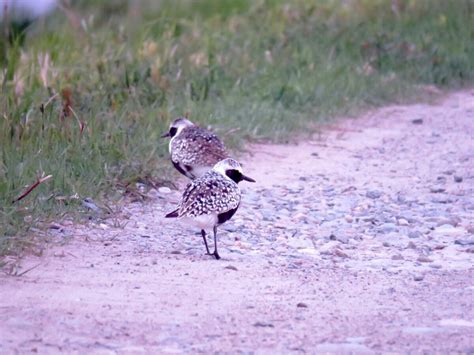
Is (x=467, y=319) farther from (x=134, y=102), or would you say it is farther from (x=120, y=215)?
(x=134, y=102)

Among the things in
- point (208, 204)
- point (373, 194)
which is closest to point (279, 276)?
point (208, 204)

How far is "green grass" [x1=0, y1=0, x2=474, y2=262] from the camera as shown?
8.23 metres

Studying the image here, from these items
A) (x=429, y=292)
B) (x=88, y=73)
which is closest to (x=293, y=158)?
(x=88, y=73)

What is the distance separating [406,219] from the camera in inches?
317

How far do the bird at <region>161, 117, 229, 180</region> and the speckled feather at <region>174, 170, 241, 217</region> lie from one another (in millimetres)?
1118

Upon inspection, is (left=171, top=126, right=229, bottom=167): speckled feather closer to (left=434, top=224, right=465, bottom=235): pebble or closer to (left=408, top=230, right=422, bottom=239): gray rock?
(left=408, top=230, right=422, bottom=239): gray rock

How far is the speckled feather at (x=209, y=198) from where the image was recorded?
676cm

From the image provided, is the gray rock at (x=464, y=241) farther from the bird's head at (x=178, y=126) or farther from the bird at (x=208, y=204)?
the bird's head at (x=178, y=126)

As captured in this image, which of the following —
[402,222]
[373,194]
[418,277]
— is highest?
[418,277]

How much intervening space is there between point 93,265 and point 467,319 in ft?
7.32

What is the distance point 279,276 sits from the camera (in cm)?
636

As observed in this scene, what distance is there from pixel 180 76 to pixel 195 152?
342 cm

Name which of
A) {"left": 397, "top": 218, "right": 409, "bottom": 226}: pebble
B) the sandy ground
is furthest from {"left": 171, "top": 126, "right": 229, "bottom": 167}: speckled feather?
{"left": 397, "top": 218, "right": 409, "bottom": 226}: pebble

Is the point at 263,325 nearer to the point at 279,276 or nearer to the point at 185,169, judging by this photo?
the point at 279,276
